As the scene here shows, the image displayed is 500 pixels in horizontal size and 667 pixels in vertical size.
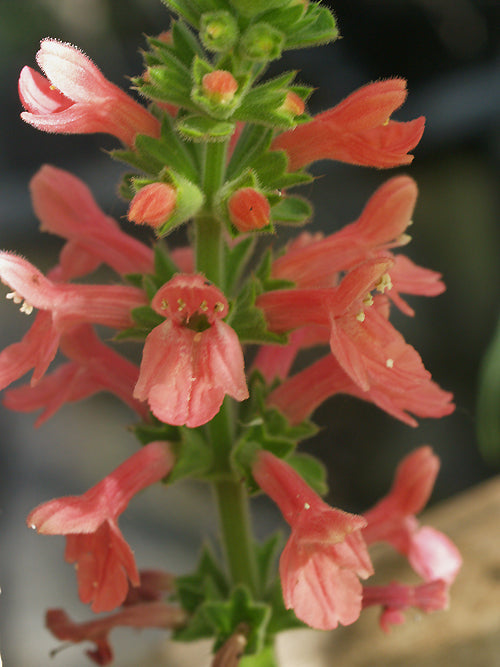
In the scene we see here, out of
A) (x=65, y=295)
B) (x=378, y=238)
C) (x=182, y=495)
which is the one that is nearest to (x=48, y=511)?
(x=65, y=295)

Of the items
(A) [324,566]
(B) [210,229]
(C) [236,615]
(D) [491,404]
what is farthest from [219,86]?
(D) [491,404]

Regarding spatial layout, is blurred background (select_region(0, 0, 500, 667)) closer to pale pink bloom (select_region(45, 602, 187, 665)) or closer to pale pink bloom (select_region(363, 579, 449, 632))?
pale pink bloom (select_region(45, 602, 187, 665))

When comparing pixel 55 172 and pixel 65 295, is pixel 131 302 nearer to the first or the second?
pixel 65 295

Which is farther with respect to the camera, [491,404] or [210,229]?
[491,404]

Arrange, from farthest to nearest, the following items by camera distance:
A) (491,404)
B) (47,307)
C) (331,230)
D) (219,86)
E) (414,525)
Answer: (331,230)
(491,404)
(414,525)
(47,307)
(219,86)

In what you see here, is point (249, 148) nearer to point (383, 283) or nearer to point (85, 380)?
point (383, 283)

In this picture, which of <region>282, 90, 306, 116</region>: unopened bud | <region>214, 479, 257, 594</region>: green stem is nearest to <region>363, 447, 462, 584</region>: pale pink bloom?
<region>214, 479, 257, 594</region>: green stem

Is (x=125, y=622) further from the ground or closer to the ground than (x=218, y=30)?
closer to the ground
